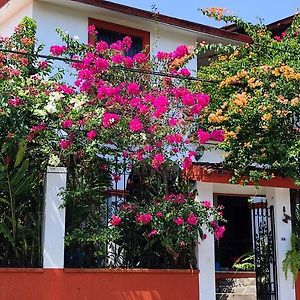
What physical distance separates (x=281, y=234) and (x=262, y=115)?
2694 millimetres

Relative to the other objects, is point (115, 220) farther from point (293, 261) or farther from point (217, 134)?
point (293, 261)

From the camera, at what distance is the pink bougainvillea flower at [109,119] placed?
993cm

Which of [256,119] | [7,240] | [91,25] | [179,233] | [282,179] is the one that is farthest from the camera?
[91,25]

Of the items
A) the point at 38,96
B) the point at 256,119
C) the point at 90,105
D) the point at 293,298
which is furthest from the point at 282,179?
the point at 38,96

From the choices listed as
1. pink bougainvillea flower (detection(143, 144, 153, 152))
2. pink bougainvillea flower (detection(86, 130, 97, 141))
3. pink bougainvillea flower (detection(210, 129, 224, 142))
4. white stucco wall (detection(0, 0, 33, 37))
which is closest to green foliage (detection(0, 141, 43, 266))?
pink bougainvillea flower (detection(86, 130, 97, 141))

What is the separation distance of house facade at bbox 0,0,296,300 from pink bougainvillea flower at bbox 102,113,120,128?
1.21m

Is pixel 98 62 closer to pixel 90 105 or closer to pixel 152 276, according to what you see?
pixel 90 105

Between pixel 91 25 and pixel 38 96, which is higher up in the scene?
pixel 91 25

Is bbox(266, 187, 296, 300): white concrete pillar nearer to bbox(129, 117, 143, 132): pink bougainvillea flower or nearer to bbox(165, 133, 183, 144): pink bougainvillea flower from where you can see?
bbox(165, 133, 183, 144): pink bougainvillea flower

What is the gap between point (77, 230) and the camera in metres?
10.1

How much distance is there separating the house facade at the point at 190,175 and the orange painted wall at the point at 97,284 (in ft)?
0.08

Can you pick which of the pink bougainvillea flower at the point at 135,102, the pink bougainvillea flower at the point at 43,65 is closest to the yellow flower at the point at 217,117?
the pink bougainvillea flower at the point at 135,102

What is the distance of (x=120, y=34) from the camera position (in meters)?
15.0

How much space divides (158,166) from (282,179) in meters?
3.11
